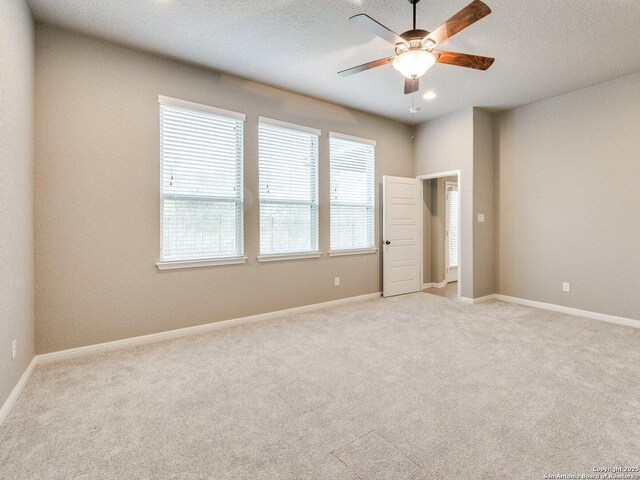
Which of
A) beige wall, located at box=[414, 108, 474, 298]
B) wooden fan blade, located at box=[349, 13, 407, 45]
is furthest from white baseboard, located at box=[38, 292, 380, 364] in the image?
A: wooden fan blade, located at box=[349, 13, 407, 45]

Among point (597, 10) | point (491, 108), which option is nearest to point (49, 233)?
point (597, 10)

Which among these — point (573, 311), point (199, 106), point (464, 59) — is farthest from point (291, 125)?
point (573, 311)

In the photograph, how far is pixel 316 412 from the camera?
2.10 meters

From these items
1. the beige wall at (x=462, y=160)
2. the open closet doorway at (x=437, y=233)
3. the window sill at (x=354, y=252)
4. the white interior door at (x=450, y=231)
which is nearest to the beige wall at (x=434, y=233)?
the open closet doorway at (x=437, y=233)

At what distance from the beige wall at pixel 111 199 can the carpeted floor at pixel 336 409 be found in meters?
0.40

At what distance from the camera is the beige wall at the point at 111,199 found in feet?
9.57

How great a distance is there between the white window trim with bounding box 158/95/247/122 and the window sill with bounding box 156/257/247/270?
172 centimetres

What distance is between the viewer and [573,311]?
14.3 ft

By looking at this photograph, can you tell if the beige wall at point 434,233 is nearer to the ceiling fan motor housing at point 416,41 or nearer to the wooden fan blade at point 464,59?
the wooden fan blade at point 464,59

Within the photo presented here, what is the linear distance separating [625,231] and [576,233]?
50 centimetres

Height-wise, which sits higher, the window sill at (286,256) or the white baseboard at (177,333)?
the window sill at (286,256)

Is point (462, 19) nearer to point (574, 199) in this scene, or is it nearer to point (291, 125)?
point (291, 125)

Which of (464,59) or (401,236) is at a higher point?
(464,59)

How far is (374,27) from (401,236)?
3.91m
